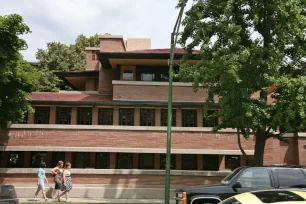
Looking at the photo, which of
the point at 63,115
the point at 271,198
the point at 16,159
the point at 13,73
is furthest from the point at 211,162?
the point at 271,198

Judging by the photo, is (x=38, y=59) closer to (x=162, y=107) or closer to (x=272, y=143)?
(x=162, y=107)

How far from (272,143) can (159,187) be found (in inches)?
252

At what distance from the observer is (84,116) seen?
18578 mm

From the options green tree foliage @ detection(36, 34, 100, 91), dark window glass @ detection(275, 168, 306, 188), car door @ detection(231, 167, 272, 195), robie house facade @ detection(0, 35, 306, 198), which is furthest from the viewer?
green tree foliage @ detection(36, 34, 100, 91)

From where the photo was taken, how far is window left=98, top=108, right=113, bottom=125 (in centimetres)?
1847

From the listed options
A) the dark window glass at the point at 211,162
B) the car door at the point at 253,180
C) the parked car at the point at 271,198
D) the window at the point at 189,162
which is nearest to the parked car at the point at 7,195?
the car door at the point at 253,180

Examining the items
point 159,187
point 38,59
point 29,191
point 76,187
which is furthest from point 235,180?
point 38,59

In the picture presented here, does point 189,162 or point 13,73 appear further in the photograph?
point 189,162

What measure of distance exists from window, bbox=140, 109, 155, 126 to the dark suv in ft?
30.0

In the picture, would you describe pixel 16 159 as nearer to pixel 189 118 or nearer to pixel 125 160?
pixel 125 160

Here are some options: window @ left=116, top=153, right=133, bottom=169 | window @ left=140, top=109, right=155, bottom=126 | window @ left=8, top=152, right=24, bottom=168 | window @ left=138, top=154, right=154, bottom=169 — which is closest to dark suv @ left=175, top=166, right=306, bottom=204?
window @ left=138, top=154, right=154, bottom=169

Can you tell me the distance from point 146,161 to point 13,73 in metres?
8.17

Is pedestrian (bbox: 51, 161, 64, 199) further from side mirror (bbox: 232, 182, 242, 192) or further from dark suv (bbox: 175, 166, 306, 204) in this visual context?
side mirror (bbox: 232, 182, 242, 192)

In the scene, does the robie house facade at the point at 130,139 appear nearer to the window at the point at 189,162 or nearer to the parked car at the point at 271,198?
the window at the point at 189,162
